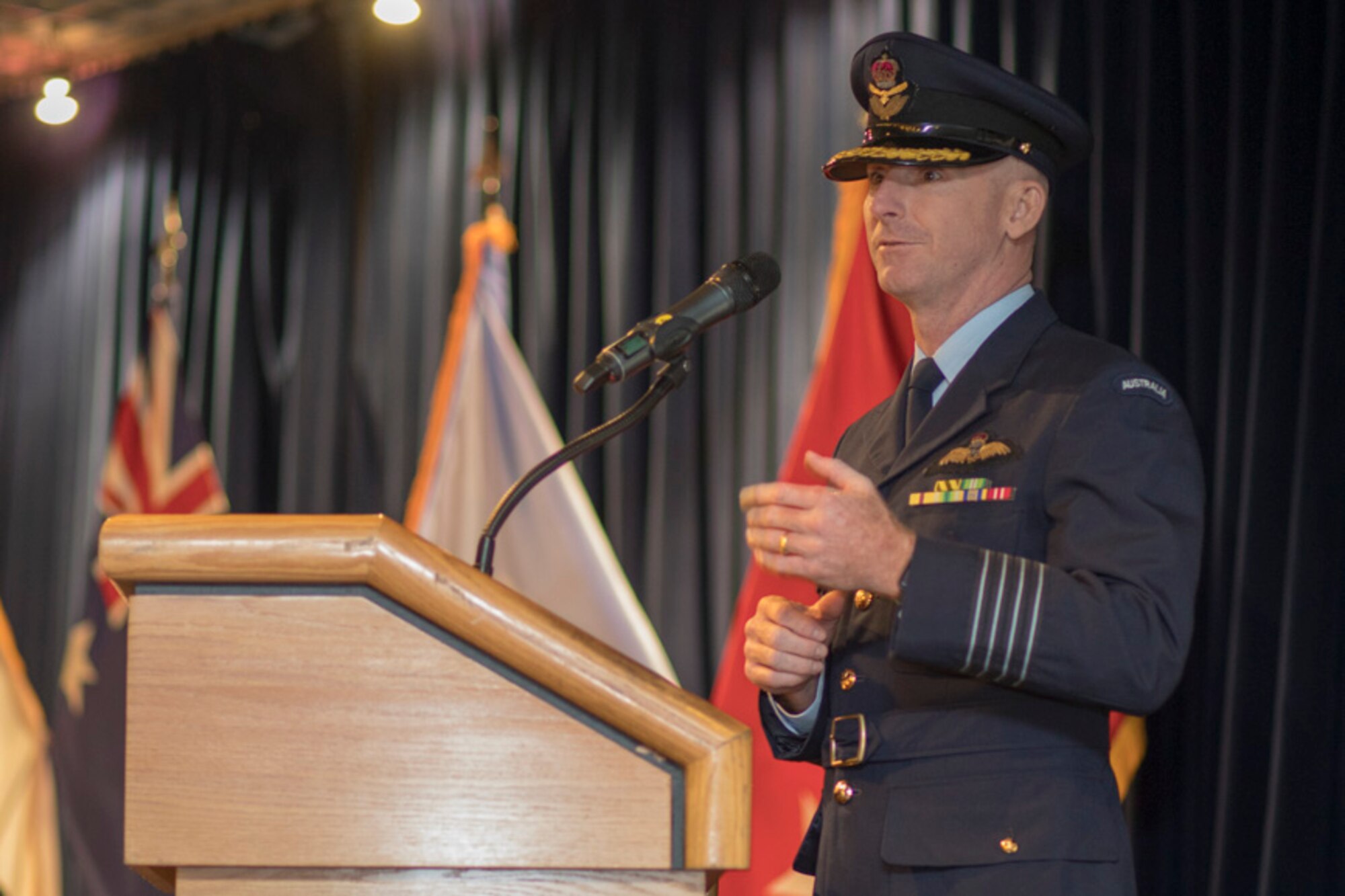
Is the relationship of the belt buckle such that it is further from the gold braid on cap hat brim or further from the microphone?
the gold braid on cap hat brim

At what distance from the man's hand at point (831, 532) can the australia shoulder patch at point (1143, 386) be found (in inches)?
11.2

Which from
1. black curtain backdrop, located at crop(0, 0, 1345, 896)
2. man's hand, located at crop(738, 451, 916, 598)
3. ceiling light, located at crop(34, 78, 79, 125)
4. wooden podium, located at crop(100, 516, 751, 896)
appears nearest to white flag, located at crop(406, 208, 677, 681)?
black curtain backdrop, located at crop(0, 0, 1345, 896)

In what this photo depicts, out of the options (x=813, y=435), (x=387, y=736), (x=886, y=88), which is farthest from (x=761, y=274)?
(x=813, y=435)

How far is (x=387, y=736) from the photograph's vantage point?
95 cm

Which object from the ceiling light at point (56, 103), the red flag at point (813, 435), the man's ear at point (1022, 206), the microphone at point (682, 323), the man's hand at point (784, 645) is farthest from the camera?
the ceiling light at point (56, 103)

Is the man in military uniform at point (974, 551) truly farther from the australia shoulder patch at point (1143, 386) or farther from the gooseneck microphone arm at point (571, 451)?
the gooseneck microphone arm at point (571, 451)

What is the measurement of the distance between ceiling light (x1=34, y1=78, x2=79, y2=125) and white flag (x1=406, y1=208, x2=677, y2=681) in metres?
1.05

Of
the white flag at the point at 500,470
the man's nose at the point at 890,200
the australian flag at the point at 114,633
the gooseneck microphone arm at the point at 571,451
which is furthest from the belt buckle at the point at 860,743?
the australian flag at the point at 114,633

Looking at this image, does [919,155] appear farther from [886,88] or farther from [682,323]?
[682,323]

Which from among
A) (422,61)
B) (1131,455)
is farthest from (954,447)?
(422,61)

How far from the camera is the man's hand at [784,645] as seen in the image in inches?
50.6

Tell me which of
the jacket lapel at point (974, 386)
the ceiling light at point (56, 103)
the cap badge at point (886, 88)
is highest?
the ceiling light at point (56, 103)

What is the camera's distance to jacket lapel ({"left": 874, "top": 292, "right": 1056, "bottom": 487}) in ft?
4.46

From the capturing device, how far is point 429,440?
3.43m
